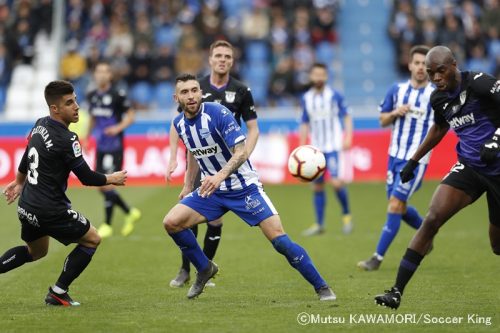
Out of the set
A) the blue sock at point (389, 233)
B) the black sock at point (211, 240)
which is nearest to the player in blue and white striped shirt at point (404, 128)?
the blue sock at point (389, 233)

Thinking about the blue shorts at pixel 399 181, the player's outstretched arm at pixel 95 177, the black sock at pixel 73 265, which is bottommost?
the black sock at pixel 73 265

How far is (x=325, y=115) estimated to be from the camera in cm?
1498

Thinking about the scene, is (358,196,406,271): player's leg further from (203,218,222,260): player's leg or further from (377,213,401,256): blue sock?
(203,218,222,260): player's leg

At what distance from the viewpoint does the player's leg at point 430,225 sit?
318 inches

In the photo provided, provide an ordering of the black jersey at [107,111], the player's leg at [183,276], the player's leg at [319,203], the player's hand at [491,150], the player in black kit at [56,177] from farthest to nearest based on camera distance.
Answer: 1. the player's leg at [319,203]
2. the black jersey at [107,111]
3. the player's leg at [183,276]
4. the player in black kit at [56,177]
5. the player's hand at [491,150]

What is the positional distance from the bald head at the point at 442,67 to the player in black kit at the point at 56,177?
113 inches

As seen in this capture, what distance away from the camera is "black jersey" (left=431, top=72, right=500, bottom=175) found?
7.99m

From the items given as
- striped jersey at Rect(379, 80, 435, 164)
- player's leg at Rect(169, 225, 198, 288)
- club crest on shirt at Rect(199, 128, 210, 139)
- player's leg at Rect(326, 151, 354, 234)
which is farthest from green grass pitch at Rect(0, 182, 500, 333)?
club crest on shirt at Rect(199, 128, 210, 139)

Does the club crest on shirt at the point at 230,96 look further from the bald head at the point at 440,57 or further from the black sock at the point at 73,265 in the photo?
the bald head at the point at 440,57

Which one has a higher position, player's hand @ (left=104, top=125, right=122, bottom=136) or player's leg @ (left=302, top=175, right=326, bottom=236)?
player's hand @ (left=104, top=125, right=122, bottom=136)

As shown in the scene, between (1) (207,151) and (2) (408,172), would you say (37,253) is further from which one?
(2) (408,172)

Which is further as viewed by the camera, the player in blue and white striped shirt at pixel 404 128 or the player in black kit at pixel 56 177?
the player in blue and white striped shirt at pixel 404 128

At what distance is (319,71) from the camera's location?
14648mm

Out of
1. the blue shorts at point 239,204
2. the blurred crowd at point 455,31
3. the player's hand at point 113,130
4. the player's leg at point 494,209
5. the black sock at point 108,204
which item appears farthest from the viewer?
the blurred crowd at point 455,31
